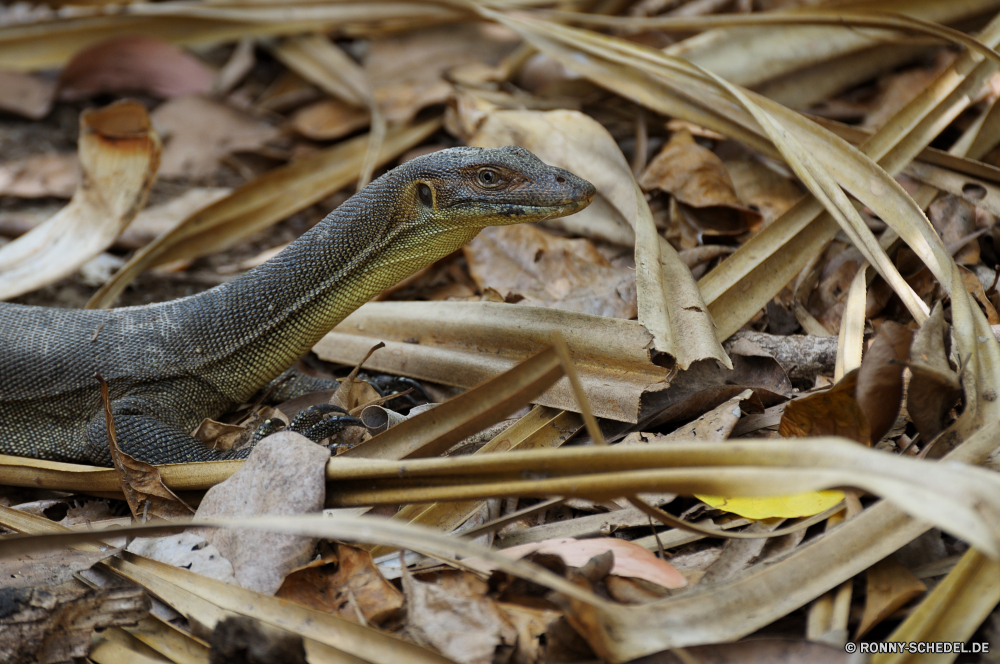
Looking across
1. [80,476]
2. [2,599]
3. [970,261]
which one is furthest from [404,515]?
[970,261]

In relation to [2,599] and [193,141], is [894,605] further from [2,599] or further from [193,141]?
[193,141]

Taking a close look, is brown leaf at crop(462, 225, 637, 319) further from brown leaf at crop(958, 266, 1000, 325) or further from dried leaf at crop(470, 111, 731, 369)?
brown leaf at crop(958, 266, 1000, 325)

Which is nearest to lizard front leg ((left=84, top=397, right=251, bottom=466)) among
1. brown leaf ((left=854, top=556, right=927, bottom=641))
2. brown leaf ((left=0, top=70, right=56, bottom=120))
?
brown leaf ((left=854, top=556, right=927, bottom=641))

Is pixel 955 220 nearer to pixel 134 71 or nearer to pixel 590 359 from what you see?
pixel 590 359

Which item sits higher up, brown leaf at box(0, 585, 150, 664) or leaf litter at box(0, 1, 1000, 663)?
leaf litter at box(0, 1, 1000, 663)

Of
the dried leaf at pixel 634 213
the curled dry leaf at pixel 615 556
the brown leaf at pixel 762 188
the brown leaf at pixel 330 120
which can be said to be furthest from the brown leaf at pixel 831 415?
the brown leaf at pixel 330 120

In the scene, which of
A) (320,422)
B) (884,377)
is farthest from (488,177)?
(884,377)

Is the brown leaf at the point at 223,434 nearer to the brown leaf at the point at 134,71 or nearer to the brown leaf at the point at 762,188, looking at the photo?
the brown leaf at the point at 762,188
